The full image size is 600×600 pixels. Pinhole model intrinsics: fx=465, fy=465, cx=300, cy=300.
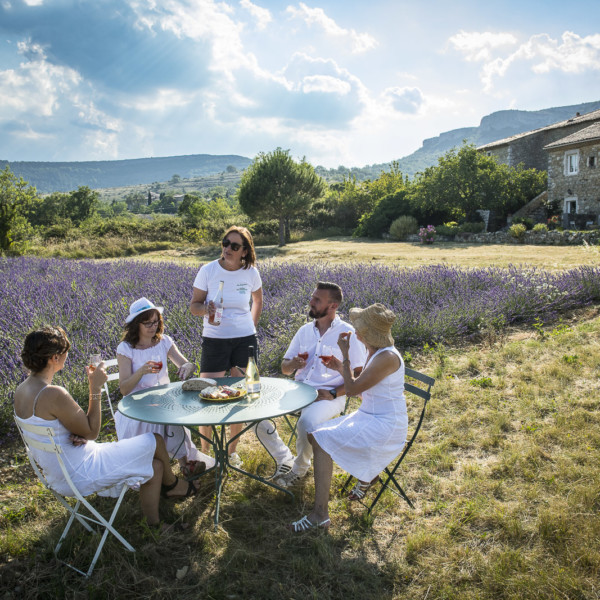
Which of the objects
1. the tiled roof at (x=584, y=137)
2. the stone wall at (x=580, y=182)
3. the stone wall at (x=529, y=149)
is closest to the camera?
the tiled roof at (x=584, y=137)

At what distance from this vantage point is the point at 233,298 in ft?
12.3

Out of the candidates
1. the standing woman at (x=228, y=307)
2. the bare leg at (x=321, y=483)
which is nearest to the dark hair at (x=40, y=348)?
the standing woman at (x=228, y=307)

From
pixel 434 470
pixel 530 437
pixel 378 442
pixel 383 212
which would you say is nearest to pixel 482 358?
pixel 530 437

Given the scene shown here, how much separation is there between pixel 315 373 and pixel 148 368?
1252mm

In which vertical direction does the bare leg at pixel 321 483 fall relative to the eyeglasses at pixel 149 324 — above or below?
below

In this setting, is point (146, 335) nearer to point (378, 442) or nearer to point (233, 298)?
point (233, 298)

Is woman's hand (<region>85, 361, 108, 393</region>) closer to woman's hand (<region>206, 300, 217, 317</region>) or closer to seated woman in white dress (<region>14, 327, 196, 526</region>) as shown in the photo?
seated woman in white dress (<region>14, 327, 196, 526</region>)

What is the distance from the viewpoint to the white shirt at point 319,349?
3.57m

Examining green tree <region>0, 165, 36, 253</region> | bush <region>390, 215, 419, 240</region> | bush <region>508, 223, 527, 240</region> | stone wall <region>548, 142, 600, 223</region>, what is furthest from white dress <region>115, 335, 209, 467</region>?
stone wall <region>548, 142, 600, 223</region>

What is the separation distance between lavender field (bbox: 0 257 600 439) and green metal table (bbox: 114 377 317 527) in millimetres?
1809

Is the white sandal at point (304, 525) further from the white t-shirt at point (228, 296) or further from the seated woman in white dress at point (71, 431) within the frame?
the white t-shirt at point (228, 296)

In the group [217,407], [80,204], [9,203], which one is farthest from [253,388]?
[80,204]

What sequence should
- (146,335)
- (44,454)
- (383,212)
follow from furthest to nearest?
(383,212) < (146,335) < (44,454)

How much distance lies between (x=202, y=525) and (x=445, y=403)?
9.04 feet
